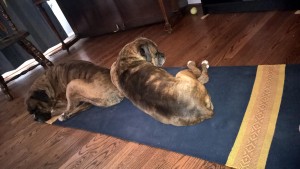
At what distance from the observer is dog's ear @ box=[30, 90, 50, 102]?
2.75m

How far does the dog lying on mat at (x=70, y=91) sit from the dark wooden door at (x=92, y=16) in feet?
5.47

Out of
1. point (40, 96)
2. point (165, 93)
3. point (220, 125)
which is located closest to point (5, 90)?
point (40, 96)

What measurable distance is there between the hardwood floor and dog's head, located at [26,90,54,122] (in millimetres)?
144

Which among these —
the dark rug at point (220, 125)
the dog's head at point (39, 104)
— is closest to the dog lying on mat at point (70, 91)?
the dog's head at point (39, 104)

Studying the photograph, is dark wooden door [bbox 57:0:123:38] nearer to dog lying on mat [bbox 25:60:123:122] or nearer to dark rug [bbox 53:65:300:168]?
dog lying on mat [bbox 25:60:123:122]

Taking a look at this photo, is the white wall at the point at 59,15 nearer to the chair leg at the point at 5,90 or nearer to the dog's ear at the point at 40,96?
the chair leg at the point at 5,90

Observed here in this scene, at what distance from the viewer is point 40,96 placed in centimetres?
276

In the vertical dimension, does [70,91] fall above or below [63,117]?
above

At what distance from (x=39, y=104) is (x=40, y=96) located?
89 mm

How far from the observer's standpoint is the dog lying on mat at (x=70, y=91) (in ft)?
7.98

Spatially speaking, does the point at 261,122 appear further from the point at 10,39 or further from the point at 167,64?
the point at 10,39

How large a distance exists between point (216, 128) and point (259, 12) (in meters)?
1.99

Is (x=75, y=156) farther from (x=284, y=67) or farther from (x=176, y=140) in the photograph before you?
(x=284, y=67)

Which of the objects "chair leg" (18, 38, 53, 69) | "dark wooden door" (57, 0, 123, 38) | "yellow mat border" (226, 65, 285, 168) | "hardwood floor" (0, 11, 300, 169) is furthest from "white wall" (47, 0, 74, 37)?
"yellow mat border" (226, 65, 285, 168)
